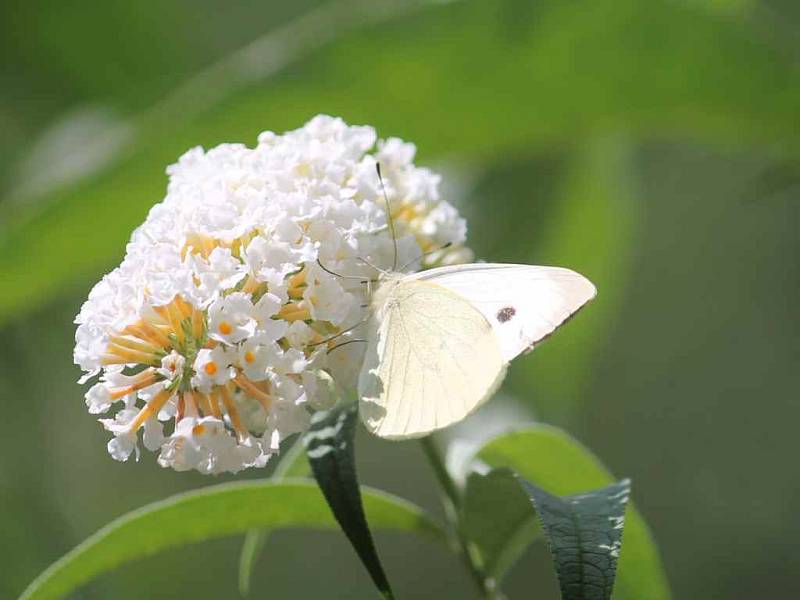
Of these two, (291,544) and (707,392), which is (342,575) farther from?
(707,392)

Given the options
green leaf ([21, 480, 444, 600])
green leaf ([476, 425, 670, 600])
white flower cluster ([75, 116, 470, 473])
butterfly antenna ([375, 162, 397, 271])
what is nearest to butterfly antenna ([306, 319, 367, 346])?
white flower cluster ([75, 116, 470, 473])

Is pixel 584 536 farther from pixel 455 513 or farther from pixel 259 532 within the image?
pixel 259 532

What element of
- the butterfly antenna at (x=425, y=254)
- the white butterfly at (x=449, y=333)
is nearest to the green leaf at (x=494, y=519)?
the white butterfly at (x=449, y=333)

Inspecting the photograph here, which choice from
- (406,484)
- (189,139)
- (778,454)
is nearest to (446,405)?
(189,139)

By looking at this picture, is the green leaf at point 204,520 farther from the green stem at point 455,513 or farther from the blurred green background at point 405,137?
the blurred green background at point 405,137

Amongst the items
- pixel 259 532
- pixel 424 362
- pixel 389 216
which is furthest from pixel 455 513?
pixel 389 216

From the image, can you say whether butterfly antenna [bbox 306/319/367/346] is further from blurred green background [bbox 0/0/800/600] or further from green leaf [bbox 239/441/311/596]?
blurred green background [bbox 0/0/800/600]
